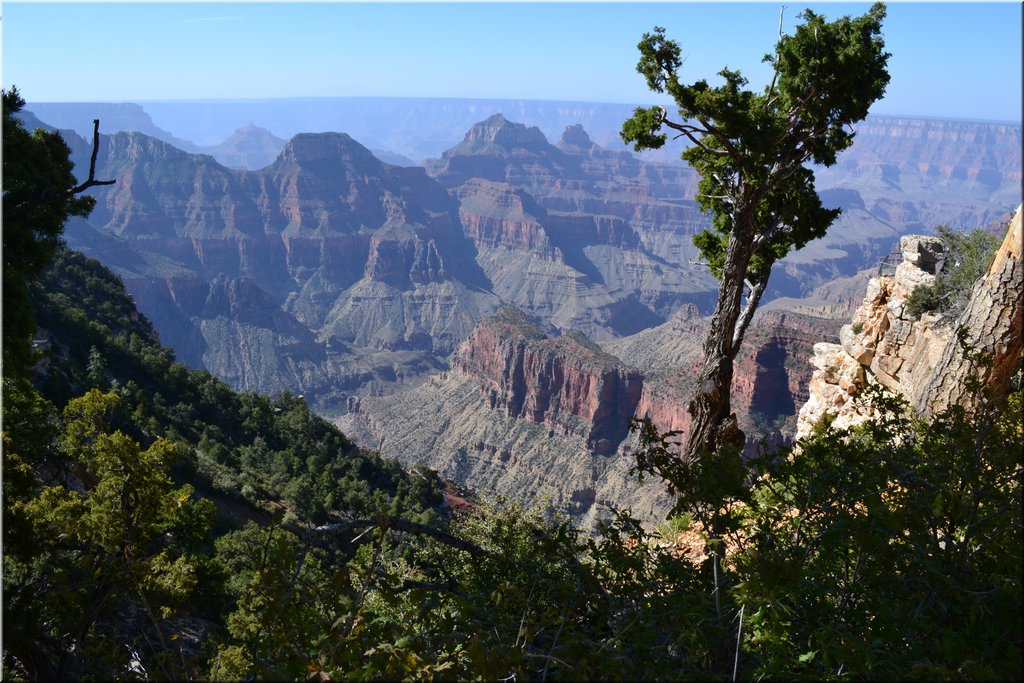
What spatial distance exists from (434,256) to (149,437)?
176331 mm

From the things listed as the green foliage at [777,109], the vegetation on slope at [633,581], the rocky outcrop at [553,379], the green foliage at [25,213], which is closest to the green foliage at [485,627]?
the vegetation on slope at [633,581]

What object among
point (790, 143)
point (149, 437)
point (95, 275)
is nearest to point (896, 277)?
point (790, 143)

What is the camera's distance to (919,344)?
13938mm

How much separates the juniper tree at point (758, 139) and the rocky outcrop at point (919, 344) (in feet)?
7.32

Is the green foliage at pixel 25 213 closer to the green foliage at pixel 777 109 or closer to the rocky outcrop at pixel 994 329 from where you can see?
the green foliage at pixel 777 109

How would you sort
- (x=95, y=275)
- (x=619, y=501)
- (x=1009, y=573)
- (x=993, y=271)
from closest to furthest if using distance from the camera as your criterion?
(x=1009, y=573)
(x=993, y=271)
(x=95, y=275)
(x=619, y=501)

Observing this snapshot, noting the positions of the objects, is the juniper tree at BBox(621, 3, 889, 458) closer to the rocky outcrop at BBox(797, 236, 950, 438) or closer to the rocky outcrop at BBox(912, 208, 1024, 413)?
the rocky outcrop at BBox(912, 208, 1024, 413)

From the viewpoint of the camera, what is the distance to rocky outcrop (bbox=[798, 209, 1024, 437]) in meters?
7.61

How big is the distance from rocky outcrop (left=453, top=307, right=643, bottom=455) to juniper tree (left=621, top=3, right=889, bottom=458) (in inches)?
2218

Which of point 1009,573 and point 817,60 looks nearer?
point 1009,573

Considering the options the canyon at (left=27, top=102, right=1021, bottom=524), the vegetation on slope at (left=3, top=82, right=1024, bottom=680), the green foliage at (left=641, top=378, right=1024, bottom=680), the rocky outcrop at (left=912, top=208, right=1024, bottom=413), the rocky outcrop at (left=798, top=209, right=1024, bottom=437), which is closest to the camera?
the green foliage at (left=641, top=378, right=1024, bottom=680)

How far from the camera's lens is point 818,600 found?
4.30 m

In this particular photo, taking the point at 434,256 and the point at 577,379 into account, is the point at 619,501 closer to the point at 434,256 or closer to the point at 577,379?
the point at 577,379

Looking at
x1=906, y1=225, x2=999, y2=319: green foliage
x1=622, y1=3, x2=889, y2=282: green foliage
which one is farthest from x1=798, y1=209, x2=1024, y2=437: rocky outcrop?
x1=622, y1=3, x2=889, y2=282: green foliage
